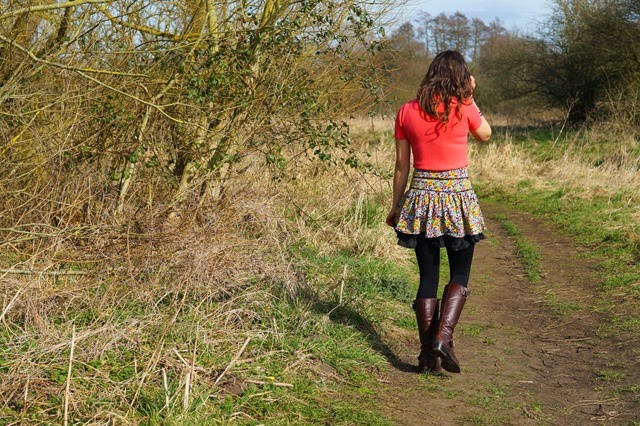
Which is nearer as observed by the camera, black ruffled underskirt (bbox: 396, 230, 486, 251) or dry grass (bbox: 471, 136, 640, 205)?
black ruffled underskirt (bbox: 396, 230, 486, 251)

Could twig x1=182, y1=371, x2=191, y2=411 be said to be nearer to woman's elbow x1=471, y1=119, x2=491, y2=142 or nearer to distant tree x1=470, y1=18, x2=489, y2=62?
woman's elbow x1=471, y1=119, x2=491, y2=142

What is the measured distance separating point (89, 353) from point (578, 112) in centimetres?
2822

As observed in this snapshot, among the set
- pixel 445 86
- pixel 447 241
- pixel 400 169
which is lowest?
pixel 447 241

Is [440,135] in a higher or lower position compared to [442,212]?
higher

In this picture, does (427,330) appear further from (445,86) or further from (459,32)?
(459,32)

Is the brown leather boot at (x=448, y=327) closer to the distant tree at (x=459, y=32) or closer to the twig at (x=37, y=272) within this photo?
the twig at (x=37, y=272)

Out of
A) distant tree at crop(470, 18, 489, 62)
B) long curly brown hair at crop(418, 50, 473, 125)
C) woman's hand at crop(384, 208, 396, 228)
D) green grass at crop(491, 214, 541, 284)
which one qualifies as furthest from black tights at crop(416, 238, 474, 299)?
distant tree at crop(470, 18, 489, 62)

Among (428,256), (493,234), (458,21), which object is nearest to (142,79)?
(428,256)

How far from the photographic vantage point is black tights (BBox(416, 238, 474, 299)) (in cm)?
497

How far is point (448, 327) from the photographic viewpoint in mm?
4879

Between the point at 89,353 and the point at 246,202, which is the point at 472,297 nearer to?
the point at 246,202

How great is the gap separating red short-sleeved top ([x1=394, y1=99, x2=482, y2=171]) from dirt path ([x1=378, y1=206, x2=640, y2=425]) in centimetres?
134

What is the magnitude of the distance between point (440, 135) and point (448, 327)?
1179 millimetres

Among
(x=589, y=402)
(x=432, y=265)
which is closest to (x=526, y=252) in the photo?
(x=432, y=265)
